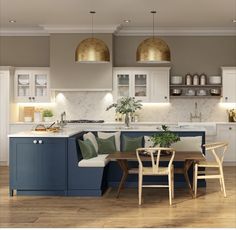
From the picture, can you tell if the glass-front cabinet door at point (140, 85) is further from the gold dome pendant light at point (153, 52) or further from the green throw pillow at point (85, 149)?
the green throw pillow at point (85, 149)

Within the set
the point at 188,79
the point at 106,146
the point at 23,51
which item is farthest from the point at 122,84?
the point at 106,146

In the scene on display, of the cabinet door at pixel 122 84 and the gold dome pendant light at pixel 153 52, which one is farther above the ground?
the gold dome pendant light at pixel 153 52

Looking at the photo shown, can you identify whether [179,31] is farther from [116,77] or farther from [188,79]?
[116,77]

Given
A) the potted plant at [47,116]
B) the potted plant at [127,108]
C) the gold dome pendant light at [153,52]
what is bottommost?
the potted plant at [47,116]

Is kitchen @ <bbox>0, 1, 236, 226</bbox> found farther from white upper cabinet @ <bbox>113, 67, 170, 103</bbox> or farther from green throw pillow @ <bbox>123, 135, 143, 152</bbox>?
green throw pillow @ <bbox>123, 135, 143, 152</bbox>

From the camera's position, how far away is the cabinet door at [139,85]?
11.0m

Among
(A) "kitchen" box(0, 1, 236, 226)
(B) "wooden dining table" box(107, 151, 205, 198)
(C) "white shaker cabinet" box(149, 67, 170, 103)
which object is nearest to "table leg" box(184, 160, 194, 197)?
(B) "wooden dining table" box(107, 151, 205, 198)

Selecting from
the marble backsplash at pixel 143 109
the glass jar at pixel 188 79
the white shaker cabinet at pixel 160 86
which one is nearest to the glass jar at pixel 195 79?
the glass jar at pixel 188 79

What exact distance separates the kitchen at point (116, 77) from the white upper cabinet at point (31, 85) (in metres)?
0.02

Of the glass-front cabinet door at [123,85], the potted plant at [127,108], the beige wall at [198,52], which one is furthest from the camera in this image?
the beige wall at [198,52]

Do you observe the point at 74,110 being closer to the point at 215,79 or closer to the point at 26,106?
the point at 26,106

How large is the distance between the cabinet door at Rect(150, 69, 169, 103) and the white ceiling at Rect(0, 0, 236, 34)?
987 millimetres

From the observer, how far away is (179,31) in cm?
1109

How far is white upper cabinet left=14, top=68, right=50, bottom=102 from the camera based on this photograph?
11109mm
